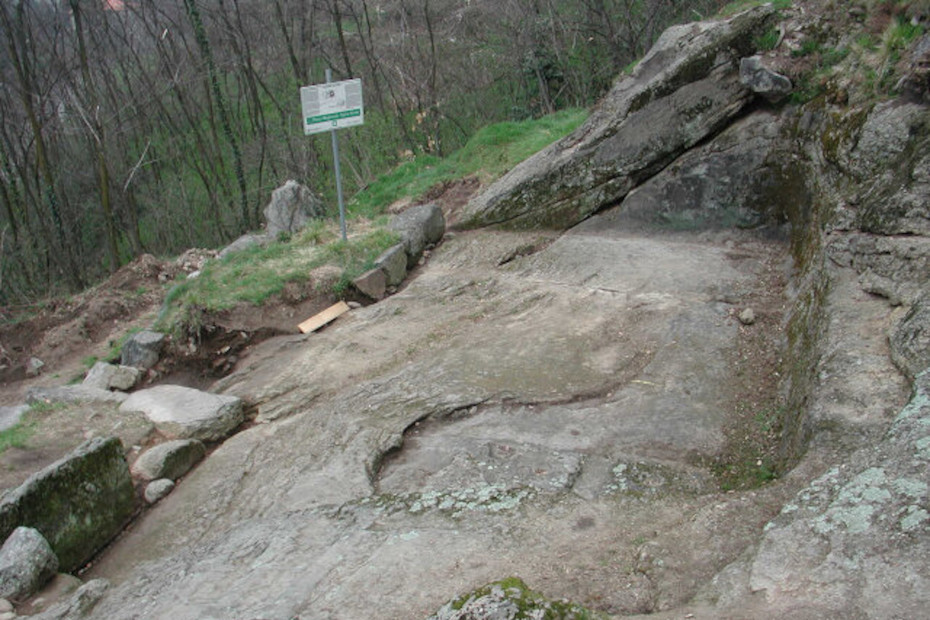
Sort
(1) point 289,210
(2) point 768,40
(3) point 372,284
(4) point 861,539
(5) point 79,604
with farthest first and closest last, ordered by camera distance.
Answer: (1) point 289,210 → (3) point 372,284 → (2) point 768,40 → (5) point 79,604 → (4) point 861,539

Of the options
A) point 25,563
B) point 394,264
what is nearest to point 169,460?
point 25,563

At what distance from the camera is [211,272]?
27.3ft

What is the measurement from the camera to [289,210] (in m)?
11.0

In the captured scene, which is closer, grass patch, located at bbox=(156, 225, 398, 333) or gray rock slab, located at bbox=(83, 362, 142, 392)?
gray rock slab, located at bbox=(83, 362, 142, 392)

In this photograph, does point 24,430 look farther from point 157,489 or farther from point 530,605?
point 530,605

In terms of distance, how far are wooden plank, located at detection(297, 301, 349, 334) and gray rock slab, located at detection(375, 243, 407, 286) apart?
2.07 feet

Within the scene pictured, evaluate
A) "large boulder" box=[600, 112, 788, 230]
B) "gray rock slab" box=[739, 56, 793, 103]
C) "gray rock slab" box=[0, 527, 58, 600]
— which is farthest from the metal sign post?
"gray rock slab" box=[0, 527, 58, 600]

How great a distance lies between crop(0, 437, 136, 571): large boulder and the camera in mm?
4113

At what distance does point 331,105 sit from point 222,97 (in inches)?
414

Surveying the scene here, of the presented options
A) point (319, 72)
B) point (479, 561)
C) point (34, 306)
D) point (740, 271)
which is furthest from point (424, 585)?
point (319, 72)

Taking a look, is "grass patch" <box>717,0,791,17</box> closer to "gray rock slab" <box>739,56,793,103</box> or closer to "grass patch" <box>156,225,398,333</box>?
"gray rock slab" <box>739,56,793,103</box>

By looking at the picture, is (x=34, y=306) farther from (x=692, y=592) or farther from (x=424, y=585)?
(x=692, y=592)

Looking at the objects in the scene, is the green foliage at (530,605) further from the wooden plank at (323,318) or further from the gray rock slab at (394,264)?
the gray rock slab at (394,264)

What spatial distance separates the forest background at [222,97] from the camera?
1399 centimetres
